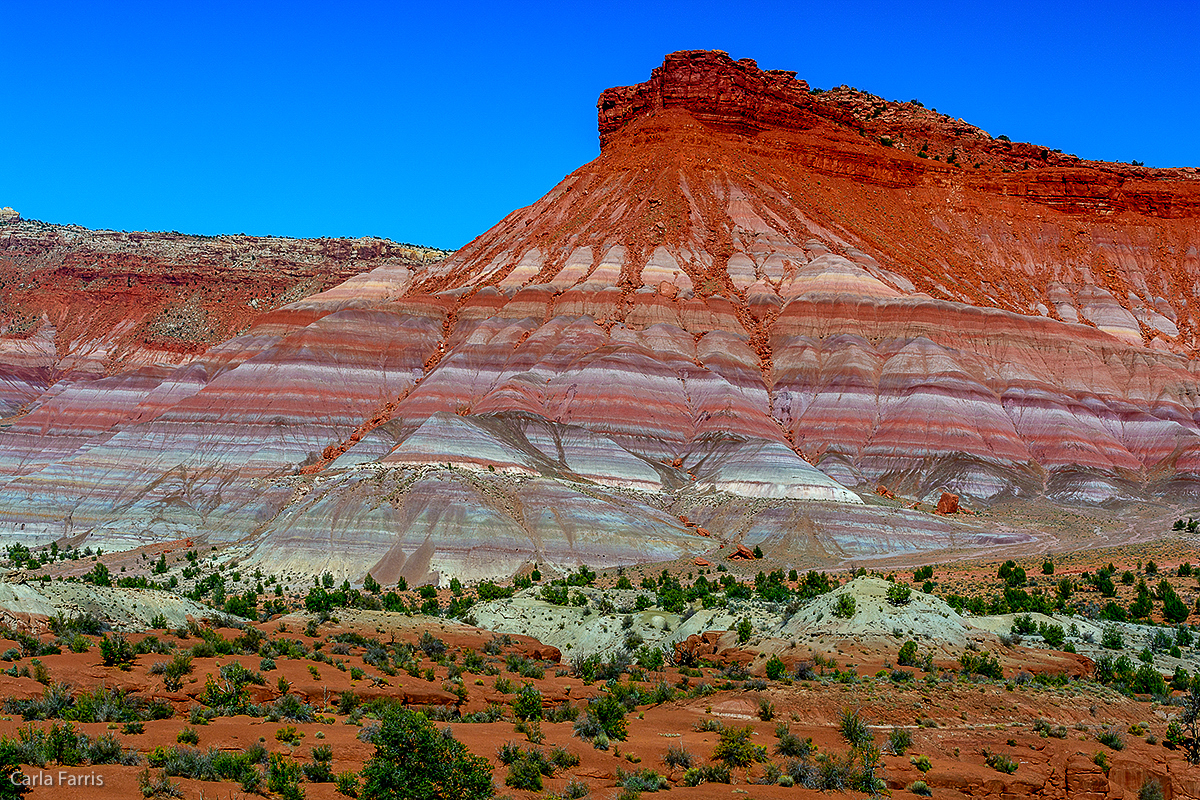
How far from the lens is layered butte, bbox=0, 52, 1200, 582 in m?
61.8

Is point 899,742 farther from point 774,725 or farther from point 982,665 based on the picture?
point 982,665

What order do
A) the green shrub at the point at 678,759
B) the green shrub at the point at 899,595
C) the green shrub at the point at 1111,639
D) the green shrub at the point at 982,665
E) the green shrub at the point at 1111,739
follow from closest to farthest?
the green shrub at the point at 678,759
the green shrub at the point at 1111,739
the green shrub at the point at 982,665
the green shrub at the point at 899,595
the green shrub at the point at 1111,639

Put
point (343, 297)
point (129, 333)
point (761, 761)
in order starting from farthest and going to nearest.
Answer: point (129, 333), point (343, 297), point (761, 761)

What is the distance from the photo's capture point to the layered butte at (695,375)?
61.8m

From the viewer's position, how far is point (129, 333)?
131875 mm

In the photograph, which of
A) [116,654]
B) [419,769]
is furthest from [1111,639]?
[116,654]

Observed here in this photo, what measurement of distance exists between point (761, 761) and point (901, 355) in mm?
65178

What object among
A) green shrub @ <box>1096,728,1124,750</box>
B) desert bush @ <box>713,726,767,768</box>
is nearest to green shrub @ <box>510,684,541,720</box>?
desert bush @ <box>713,726,767,768</box>

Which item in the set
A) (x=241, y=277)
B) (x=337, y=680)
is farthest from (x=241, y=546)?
(x=241, y=277)

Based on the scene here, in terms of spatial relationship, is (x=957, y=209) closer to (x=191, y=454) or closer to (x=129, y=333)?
(x=191, y=454)

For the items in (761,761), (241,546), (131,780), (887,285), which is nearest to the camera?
(131,780)

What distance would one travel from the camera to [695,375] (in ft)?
259

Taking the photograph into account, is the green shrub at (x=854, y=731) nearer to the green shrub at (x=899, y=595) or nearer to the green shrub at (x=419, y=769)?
the green shrub at (x=419, y=769)

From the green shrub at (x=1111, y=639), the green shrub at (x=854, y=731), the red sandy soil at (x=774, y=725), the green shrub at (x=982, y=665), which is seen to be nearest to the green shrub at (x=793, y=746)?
the red sandy soil at (x=774, y=725)
